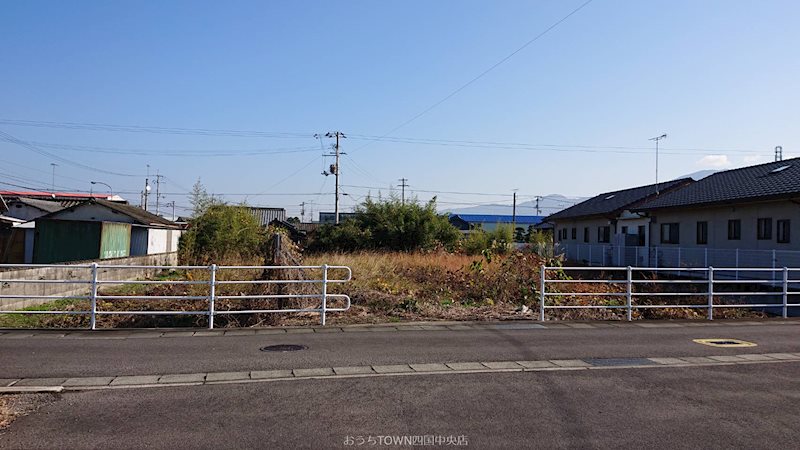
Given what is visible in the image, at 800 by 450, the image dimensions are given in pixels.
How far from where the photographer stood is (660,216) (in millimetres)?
29219

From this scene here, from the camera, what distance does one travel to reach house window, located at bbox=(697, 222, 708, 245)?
82.7 feet

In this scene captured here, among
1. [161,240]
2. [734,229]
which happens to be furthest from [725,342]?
[161,240]

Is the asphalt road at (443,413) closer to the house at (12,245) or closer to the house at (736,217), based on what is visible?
the house at (736,217)

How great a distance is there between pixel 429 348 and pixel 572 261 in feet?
90.0

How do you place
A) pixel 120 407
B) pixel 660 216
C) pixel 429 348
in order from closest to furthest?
pixel 120 407 → pixel 429 348 → pixel 660 216

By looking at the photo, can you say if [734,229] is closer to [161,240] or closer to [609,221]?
[609,221]

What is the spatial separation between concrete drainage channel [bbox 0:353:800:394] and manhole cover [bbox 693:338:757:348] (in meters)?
0.81

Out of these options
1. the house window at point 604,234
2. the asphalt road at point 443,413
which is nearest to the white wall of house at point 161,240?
the asphalt road at point 443,413

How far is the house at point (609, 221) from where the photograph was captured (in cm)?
3191

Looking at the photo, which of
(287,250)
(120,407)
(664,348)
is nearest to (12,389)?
(120,407)

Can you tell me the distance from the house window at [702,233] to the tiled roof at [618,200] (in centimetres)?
568

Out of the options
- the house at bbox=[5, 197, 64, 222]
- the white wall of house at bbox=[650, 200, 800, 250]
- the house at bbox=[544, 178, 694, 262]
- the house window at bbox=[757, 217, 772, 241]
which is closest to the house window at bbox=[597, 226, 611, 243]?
the house at bbox=[544, 178, 694, 262]

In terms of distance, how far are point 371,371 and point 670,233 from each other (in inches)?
980

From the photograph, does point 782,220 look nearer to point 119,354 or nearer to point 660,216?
point 660,216
